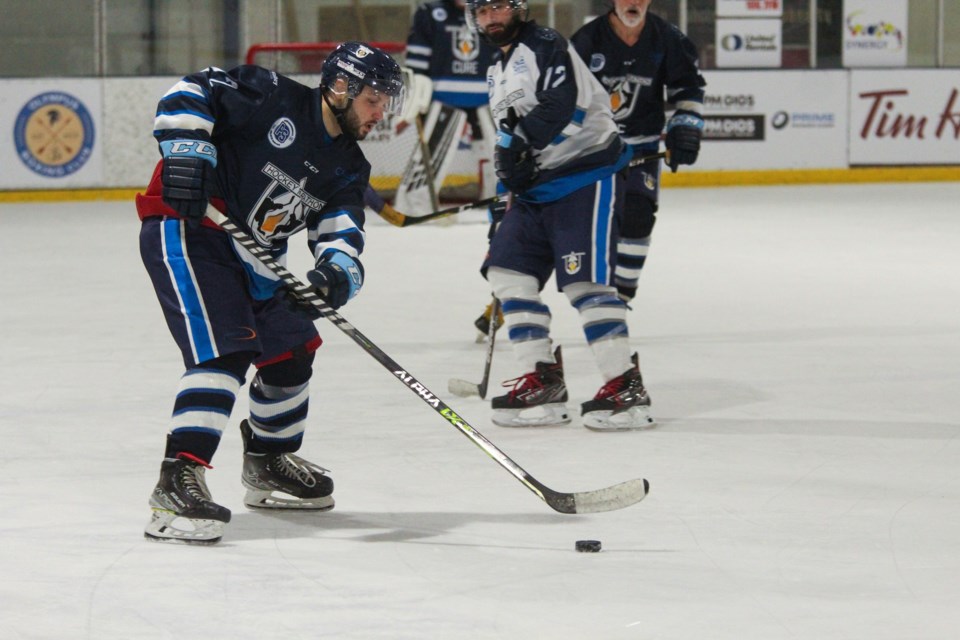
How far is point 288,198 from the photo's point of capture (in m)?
2.89

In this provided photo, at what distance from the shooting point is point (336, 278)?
2797 mm

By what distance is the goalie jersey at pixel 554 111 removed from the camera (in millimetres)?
3740

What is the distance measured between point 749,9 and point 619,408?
23.0 ft

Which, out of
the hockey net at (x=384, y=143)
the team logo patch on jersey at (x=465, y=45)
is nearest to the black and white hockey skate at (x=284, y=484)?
the team logo patch on jersey at (x=465, y=45)

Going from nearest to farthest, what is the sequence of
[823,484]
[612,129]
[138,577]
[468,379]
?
[138,577], [823,484], [612,129], [468,379]

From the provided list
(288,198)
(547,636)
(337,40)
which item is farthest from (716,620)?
(337,40)

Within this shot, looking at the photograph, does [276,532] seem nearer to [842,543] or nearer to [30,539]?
[30,539]

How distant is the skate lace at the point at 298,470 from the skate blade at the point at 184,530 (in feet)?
0.91

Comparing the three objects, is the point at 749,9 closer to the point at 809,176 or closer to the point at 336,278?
the point at 809,176

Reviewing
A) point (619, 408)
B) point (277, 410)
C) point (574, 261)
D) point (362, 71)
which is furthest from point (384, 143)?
point (362, 71)

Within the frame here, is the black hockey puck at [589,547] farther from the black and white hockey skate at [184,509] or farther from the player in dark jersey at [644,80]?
the player in dark jersey at [644,80]

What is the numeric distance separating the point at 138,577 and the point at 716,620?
0.91 metres

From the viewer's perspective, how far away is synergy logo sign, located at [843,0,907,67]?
33.8ft

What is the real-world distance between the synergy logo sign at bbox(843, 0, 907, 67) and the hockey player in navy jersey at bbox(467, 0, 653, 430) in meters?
6.79
